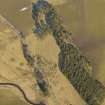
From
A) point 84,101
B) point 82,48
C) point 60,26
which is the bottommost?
point 84,101

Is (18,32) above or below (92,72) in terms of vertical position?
above

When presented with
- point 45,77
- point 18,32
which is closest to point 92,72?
point 45,77


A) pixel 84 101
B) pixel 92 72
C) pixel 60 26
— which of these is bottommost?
pixel 84 101

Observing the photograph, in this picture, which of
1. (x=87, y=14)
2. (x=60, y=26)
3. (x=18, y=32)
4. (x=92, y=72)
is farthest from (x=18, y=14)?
(x=92, y=72)

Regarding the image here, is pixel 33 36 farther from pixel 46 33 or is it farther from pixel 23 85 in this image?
pixel 23 85

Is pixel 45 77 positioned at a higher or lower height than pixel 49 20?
lower

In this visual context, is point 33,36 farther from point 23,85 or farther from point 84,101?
point 84,101
